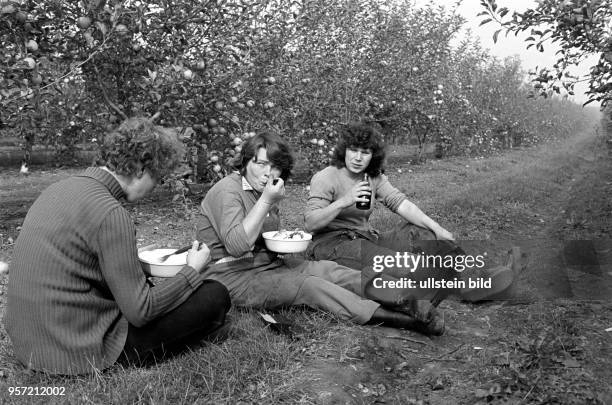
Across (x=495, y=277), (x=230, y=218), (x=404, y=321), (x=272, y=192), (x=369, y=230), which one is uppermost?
(x=272, y=192)

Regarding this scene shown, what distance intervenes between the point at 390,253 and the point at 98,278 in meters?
1.74

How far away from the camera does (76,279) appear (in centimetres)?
223

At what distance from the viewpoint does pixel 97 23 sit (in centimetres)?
448

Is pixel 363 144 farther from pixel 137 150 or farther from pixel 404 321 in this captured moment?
pixel 137 150

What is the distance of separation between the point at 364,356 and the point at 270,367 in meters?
0.50

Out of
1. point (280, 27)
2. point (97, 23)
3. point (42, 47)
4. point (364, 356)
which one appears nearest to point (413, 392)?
point (364, 356)

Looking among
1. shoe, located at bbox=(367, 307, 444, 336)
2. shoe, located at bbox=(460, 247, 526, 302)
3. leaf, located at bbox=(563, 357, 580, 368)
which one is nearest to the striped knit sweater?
shoe, located at bbox=(367, 307, 444, 336)

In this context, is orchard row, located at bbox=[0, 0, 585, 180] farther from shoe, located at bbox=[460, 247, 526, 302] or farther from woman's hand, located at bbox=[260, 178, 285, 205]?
shoe, located at bbox=[460, 247, 526, 302]

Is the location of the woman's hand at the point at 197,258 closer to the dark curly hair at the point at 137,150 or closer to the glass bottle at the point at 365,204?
the dark curly hair at the point at 137,150

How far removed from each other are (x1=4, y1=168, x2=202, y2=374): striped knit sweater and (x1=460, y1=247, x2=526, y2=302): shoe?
2132 millimetres

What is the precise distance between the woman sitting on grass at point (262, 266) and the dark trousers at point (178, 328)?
0.44m

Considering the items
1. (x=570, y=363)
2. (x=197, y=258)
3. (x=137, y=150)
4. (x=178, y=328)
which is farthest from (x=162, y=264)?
(x=570, y=363)

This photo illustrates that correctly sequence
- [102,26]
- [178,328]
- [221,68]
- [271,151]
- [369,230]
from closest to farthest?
[178,328] → [271,151] → [369,230] → [102,26] → [221,68]

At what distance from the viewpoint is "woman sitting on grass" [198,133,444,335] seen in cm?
300
